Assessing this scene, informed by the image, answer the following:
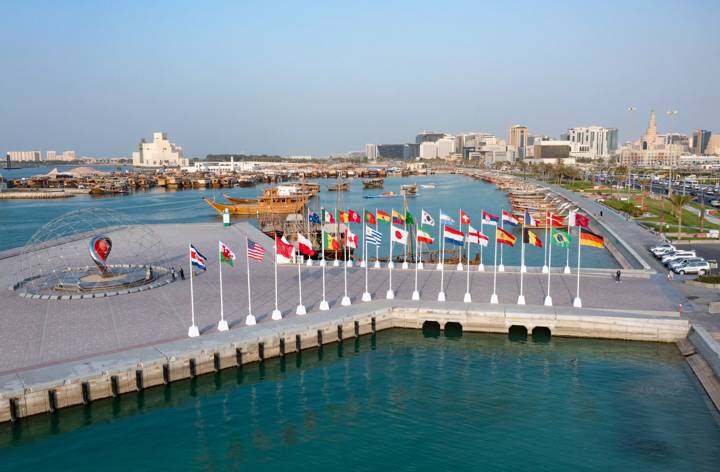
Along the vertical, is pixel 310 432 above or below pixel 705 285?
below

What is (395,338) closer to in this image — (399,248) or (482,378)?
(482,378)

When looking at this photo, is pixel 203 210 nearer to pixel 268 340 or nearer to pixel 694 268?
pixel 694 268

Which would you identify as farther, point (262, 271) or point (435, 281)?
point (262, 271)

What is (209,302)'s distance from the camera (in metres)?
29.0

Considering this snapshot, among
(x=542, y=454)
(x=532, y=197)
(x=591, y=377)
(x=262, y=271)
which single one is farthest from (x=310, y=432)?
(x=532, y=197)

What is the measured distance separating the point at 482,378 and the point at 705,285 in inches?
615

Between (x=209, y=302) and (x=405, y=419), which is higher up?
(x=209, y=302)

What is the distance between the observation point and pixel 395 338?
90.7 feet

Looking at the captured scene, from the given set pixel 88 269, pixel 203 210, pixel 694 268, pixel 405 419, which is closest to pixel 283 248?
pixel 405 419

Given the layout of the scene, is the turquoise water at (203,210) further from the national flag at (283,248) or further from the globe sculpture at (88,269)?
the national flag at (283,248)

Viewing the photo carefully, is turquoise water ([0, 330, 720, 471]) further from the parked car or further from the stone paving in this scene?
the parked car

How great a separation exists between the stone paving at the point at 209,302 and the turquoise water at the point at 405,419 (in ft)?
9.84

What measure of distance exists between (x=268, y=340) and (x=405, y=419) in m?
7.01

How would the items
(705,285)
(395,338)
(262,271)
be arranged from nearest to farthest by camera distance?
(395,338) < (705,285) < (262,271)
